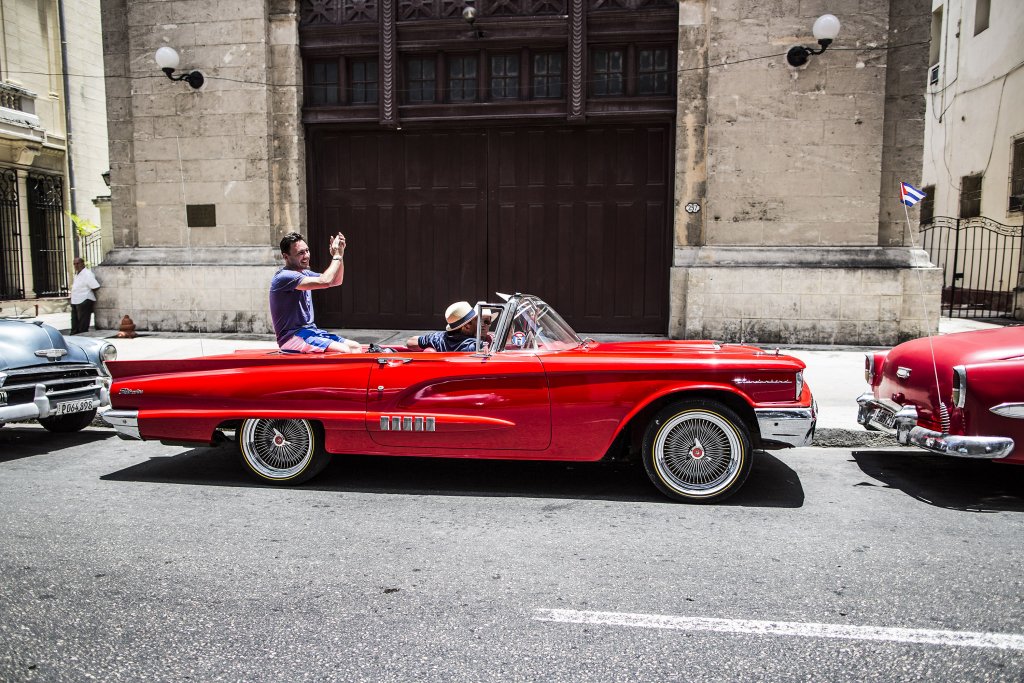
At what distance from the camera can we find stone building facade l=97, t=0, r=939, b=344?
1051cm

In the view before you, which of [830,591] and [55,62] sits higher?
[55,62]

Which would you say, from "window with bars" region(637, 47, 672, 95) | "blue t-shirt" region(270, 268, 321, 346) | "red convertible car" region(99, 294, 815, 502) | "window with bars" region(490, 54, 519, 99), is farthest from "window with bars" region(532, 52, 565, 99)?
"red convertible car" region(99, 294, 815, 502)

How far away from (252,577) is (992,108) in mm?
18849

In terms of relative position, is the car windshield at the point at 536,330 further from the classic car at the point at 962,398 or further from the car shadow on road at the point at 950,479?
the car shadow on road at the point at 950,479

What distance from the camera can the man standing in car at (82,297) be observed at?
12039mm

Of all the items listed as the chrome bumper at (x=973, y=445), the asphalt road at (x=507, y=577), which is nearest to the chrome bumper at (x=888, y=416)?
the chrome bumper at (x=973, y=445)

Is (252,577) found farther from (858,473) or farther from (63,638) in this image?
(858,473)

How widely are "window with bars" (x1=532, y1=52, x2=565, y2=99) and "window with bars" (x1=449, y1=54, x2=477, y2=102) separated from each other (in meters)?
0.94

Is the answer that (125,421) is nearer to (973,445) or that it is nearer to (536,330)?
(536,330)

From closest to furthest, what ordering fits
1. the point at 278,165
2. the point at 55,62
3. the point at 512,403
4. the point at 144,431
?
1. the point at 512,403
2. the point at 144,431
3. the point at 278,165
4. the point at 55,62

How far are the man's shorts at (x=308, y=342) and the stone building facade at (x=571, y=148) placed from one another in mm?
6568

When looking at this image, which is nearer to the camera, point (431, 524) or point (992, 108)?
point (431, 524)

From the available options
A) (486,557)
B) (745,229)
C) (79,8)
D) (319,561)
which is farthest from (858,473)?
(79,8)

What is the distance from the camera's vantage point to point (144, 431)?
200 inches
